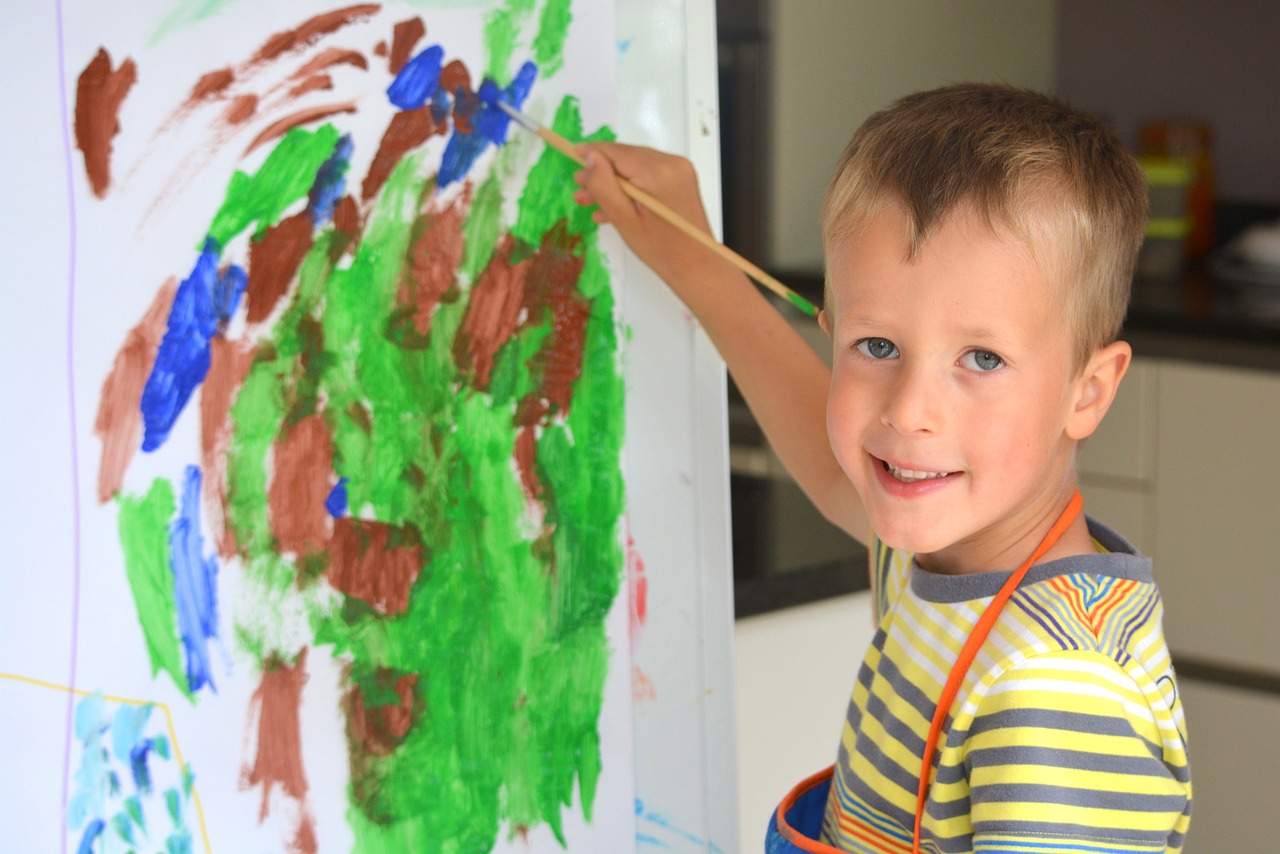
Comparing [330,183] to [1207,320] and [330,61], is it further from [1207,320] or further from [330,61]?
[1207,320]

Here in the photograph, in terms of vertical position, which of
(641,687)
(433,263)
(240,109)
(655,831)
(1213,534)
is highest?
(240,109)

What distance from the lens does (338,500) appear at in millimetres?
871

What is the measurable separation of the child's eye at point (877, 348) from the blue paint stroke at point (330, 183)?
13.2 inches

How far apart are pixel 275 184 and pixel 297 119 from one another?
4 cm

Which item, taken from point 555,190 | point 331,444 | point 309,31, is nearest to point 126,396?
point 331,444

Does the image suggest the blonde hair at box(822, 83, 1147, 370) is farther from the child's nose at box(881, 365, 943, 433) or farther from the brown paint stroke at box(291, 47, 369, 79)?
the brown paint stroke at box(291, 47, 369, 79)

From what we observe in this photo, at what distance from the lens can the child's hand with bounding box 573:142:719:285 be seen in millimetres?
975

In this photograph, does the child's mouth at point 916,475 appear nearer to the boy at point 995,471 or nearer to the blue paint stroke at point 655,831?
the boy at point 995,471

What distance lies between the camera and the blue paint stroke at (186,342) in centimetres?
77

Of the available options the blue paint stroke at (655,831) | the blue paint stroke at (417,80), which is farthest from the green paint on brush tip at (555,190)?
the blue paint stroke at (655,831)

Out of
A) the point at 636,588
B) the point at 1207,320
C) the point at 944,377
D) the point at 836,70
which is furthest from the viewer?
the point at 836,70

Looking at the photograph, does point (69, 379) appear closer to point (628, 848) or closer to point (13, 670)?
point (13, 670)

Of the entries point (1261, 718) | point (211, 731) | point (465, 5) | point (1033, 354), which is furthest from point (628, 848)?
point (1261, 718)

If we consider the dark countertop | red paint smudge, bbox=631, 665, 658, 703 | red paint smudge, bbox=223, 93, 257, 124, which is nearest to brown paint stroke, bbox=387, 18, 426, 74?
red paint smudge, bbox=223, 93, 257, 124
